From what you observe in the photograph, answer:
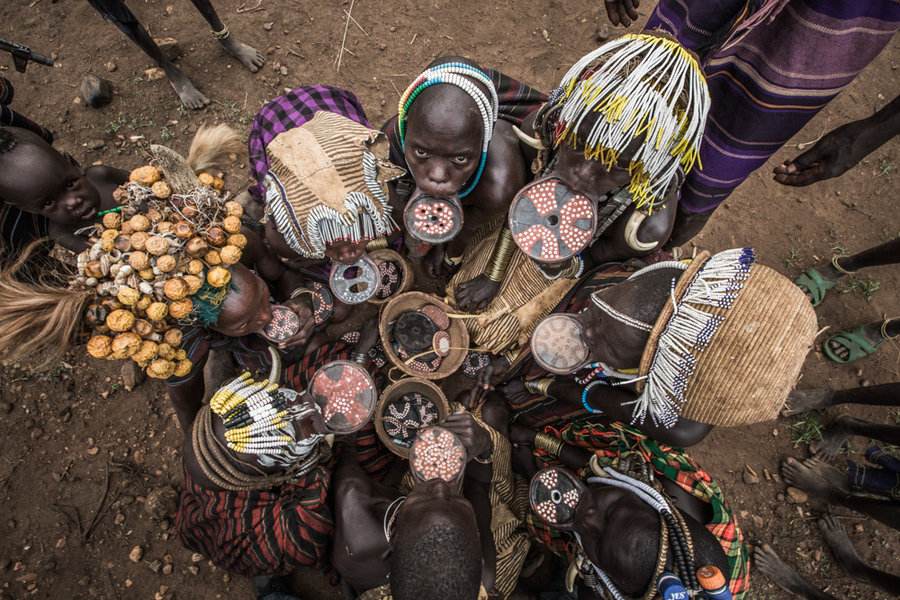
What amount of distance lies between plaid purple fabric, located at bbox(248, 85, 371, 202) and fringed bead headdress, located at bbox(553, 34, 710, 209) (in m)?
1.45

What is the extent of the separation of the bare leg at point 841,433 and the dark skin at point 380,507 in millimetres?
2653

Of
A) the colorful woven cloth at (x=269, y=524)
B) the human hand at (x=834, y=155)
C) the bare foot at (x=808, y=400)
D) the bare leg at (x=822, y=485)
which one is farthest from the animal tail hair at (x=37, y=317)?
the bare leg at (x=822, y=485)

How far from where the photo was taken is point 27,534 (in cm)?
332

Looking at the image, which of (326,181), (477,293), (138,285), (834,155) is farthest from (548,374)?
(138,285)

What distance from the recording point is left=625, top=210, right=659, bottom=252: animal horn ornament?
234 cm

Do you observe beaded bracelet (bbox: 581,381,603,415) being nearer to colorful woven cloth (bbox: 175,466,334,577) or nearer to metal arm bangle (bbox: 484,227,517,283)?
metal arm bangle (bbox: 484,227,517,283)

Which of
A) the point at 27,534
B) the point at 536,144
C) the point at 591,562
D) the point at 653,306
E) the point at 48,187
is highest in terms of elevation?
the point at 536,144

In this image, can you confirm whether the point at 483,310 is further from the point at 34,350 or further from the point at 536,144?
the point at 34,350

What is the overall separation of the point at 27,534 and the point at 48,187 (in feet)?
8.23

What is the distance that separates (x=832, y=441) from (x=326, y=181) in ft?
13.1

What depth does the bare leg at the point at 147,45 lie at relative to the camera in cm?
316

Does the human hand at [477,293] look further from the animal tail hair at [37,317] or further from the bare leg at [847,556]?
the bare leg at [847,556]

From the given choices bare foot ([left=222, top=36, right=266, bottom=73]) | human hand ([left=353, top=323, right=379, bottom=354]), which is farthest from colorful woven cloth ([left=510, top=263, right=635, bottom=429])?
bare foot ([left=222, top=36, right=266, bottom=73])

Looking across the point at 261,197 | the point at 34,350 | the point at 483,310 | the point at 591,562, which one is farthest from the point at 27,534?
the point at 591,562
